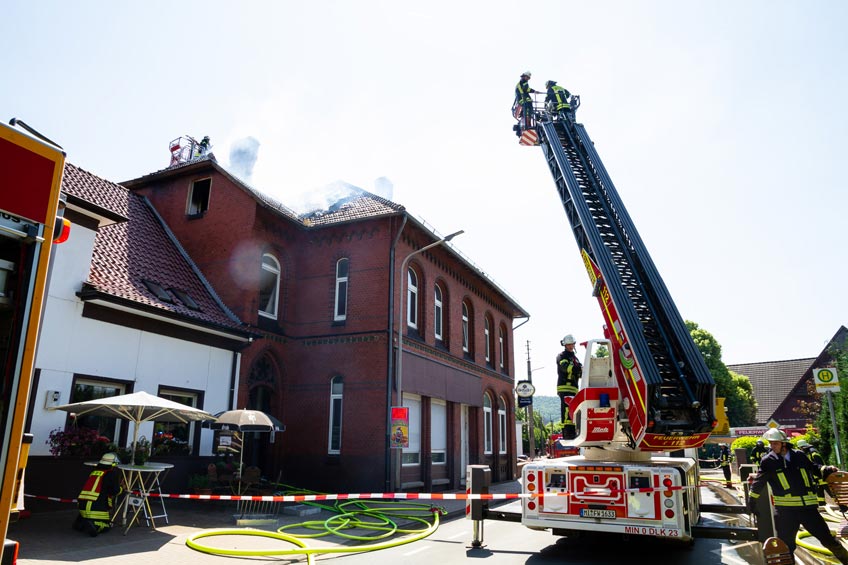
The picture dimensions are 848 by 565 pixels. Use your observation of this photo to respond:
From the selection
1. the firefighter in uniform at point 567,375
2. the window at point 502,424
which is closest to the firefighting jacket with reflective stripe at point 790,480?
the firefighter in uniform at point 567,375

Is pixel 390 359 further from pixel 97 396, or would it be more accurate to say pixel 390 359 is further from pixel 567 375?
pixel 567 375

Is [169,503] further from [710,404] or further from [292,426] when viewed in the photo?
[710,404]

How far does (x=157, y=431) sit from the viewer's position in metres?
13.0

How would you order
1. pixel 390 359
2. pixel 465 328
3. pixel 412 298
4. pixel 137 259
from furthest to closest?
pixel 465 328, pixel 412 298, pixel 390 359, pixel 137 259

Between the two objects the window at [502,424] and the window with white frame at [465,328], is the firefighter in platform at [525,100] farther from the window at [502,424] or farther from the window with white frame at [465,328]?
the window at [502,424]

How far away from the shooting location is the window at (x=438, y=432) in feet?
63.9

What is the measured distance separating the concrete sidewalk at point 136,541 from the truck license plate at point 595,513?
4136mm

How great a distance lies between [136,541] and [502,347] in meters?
21.6

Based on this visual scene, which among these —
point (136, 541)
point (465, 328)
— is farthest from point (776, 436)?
point (465, 328)

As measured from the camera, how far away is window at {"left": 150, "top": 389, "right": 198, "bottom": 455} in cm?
1280

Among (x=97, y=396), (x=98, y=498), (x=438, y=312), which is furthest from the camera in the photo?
(x=438, y=312)

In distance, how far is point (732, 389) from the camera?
47.1m

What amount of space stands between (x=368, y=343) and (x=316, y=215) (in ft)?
17.1

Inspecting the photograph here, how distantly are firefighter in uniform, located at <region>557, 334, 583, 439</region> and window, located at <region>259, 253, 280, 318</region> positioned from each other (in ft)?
35.6
